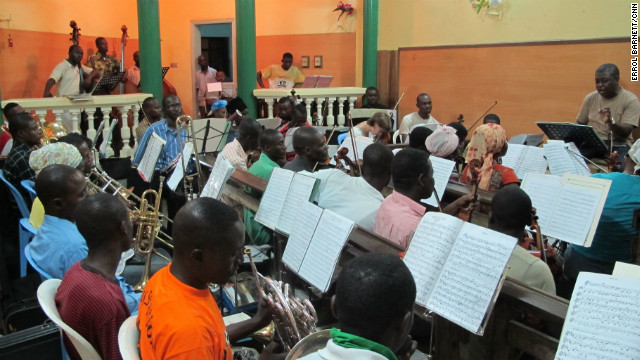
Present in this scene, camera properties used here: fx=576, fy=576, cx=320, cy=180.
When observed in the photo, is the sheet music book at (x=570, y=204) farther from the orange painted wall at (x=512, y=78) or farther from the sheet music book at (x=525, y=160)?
the orange painted wall at (x=512, y=78)

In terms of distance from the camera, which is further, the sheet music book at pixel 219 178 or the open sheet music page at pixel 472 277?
the sheet music book at pixel 219 178

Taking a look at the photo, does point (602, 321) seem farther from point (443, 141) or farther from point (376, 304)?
point (443, 141)

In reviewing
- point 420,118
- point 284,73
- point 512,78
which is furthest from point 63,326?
point 284,73

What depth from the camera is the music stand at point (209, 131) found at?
6.60 meters

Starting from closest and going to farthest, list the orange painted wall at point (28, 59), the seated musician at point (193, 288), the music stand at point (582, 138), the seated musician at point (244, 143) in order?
the seated musician at point (193, 288)
the music stand at point (582, 138)
the seated musician at point (244, 143)
the orange painted wall at point (28, 59)

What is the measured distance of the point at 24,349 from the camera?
8.61 feet

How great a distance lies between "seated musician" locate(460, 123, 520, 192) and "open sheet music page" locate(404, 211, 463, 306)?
7.22 feet

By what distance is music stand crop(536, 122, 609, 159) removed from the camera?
5.42m

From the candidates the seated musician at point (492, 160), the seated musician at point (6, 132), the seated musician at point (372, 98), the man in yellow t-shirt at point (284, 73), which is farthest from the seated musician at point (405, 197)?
the man in yellow t-shirt at point (284, 73)

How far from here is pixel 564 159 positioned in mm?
4762

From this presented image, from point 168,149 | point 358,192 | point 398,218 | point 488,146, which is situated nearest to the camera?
point 398,218

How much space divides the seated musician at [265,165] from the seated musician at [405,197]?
3.95ft

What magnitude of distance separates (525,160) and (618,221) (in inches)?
62.0

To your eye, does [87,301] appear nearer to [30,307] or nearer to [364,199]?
[30,307]
